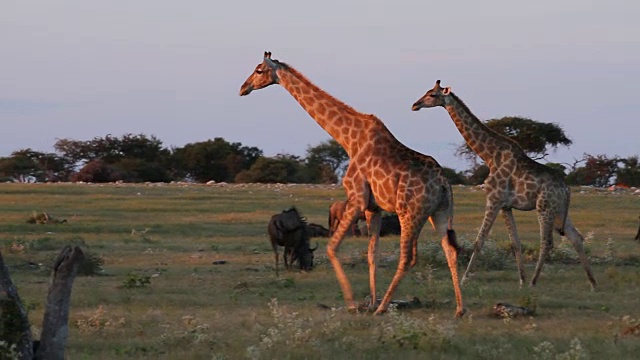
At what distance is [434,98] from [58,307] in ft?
28.3

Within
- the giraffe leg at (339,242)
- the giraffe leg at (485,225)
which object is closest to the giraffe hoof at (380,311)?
the giraffe leg at (339,242)

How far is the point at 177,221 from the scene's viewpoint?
2878 centimetres

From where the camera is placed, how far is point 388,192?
41.4ft

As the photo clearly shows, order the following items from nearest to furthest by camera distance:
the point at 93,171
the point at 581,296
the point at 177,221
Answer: the point at 581,296
the point at 177,221
the point at 93,171

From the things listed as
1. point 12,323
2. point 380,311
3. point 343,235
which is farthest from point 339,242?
point 12,323

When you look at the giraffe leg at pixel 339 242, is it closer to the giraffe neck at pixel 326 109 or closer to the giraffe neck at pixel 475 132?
the giraffe neck at pixel 326 109

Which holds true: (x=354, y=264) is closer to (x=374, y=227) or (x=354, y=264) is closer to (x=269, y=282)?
(x=269, y=282)

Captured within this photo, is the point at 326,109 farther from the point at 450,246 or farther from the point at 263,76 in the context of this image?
the point at 450,246

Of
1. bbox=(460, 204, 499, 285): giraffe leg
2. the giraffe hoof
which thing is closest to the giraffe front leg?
the giraffe hoof

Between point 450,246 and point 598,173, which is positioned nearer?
point 450,246

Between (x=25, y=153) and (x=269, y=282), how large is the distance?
143ft

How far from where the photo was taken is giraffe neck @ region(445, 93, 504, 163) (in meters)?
16.2

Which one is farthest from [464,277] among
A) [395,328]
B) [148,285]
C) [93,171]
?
[93,171]

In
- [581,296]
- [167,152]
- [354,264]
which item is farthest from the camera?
[167,152]
